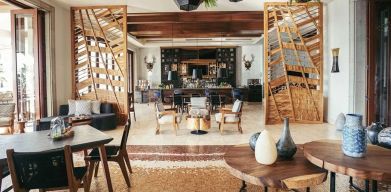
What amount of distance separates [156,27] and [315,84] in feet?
20.3

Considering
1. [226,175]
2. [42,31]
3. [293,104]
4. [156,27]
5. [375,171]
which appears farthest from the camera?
[156,27]

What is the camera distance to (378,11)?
5.88m

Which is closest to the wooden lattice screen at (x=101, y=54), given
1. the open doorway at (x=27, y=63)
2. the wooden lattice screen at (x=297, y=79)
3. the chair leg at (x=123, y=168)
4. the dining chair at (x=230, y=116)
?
the open doorway at (x=27, y=63)

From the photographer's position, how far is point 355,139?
2.25 metres

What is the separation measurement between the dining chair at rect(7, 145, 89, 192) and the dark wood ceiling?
23.2 feet

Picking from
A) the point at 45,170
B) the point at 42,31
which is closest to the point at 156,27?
the point at 42,31

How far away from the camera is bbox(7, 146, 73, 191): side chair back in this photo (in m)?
2.12

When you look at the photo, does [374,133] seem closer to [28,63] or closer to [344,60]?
[344,60]

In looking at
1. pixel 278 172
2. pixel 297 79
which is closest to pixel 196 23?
pixel 297 79

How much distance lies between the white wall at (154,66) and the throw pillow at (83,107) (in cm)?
818

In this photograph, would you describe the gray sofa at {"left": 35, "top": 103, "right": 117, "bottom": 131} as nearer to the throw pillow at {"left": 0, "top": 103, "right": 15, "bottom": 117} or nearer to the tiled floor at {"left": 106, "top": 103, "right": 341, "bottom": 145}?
the tiled floor at {"left": 106, "top": 103, "right": 341, "bottom": 145}

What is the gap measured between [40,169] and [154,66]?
13.4 m

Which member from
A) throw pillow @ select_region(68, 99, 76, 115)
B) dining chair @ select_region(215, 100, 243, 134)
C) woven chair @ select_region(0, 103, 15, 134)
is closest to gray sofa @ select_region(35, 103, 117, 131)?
throw pillow @ select_region(68, 99, 76, 115)

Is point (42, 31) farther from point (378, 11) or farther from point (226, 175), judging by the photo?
point (378, 11)
